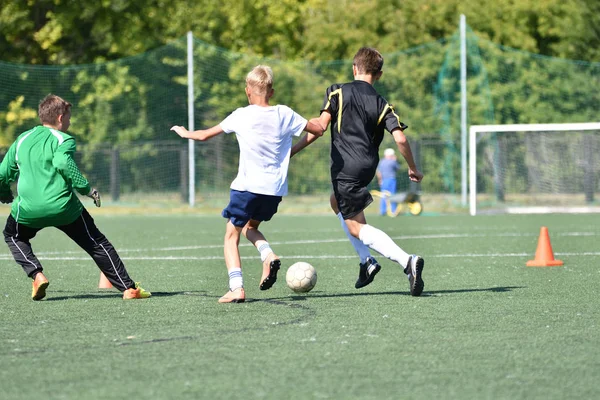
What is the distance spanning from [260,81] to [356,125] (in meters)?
0.90

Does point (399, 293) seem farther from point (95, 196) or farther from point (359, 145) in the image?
point (95, 196)

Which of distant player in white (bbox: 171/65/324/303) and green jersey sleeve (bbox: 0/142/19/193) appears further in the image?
green jersey sleeve (bbox: 0/142/19/193)

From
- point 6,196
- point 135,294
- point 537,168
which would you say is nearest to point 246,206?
point 135,294

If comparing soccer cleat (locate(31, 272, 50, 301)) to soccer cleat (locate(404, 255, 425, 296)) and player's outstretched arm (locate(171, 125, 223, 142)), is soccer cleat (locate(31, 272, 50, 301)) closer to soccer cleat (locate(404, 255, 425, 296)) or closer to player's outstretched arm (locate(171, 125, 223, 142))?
player's outstretched arm (locate(171, 125, 223, 142))

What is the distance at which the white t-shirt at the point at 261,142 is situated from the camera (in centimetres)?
813

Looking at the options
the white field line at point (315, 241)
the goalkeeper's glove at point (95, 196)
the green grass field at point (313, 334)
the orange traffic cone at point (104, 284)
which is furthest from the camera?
the white field line at point (315, 241)

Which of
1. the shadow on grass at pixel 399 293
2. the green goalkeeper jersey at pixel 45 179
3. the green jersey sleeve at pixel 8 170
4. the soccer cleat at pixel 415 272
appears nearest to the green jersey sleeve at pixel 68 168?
the green goalkeeper jersey at pixel 45 179

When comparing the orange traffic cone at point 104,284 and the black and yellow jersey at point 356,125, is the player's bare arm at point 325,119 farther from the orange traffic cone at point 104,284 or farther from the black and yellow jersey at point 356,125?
the orange traffic cone at point 104,284

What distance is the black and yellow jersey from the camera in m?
8.54

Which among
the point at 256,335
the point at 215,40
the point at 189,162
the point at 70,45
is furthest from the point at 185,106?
the point at 256,335

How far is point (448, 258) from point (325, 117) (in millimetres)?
4511

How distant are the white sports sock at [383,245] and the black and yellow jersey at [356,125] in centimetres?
39

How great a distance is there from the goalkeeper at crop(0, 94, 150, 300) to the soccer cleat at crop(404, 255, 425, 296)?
205 cm

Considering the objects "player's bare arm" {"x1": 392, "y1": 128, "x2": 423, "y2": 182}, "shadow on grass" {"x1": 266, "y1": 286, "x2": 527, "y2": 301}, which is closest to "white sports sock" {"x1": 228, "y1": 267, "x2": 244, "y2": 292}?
"shadow on grass" {"x1": 266, "y1": 286, "x2": 527, "y2": 301}
